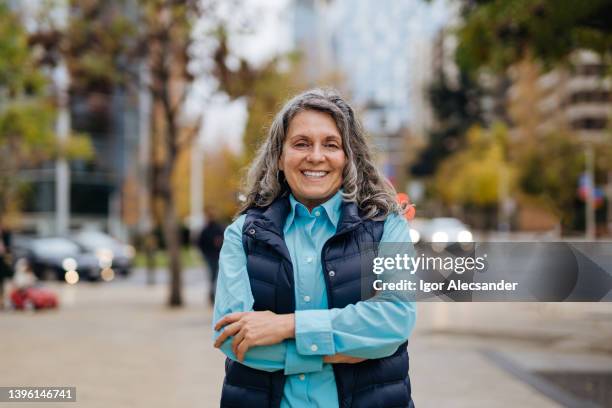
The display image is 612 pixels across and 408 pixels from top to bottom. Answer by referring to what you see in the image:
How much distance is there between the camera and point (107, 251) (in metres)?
27.6

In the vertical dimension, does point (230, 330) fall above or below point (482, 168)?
above

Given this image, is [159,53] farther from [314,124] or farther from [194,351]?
[314,124]

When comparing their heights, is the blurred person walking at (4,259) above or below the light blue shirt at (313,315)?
below

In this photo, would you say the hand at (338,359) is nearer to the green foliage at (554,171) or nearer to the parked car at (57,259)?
the parked car at (57,259)

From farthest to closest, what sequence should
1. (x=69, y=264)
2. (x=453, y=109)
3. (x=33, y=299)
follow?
(x=453, y=109), (x=69, y=264), (x=33, y=299)

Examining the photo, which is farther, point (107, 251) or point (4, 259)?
point (107, 251)

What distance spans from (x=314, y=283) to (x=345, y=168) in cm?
41

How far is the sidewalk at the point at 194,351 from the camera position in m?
7.68

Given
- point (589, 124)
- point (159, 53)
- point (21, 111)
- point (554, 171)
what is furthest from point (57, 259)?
point (589, 124)

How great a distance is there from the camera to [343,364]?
8.56 ft

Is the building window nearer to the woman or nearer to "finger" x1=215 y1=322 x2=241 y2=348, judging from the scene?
the woman

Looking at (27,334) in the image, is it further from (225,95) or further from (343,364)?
(343,364)

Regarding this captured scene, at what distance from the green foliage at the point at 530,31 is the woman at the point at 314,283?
8.27 meters

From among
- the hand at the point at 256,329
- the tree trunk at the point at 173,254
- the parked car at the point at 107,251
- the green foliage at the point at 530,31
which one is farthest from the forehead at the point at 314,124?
the parked car at the point at 107,251
